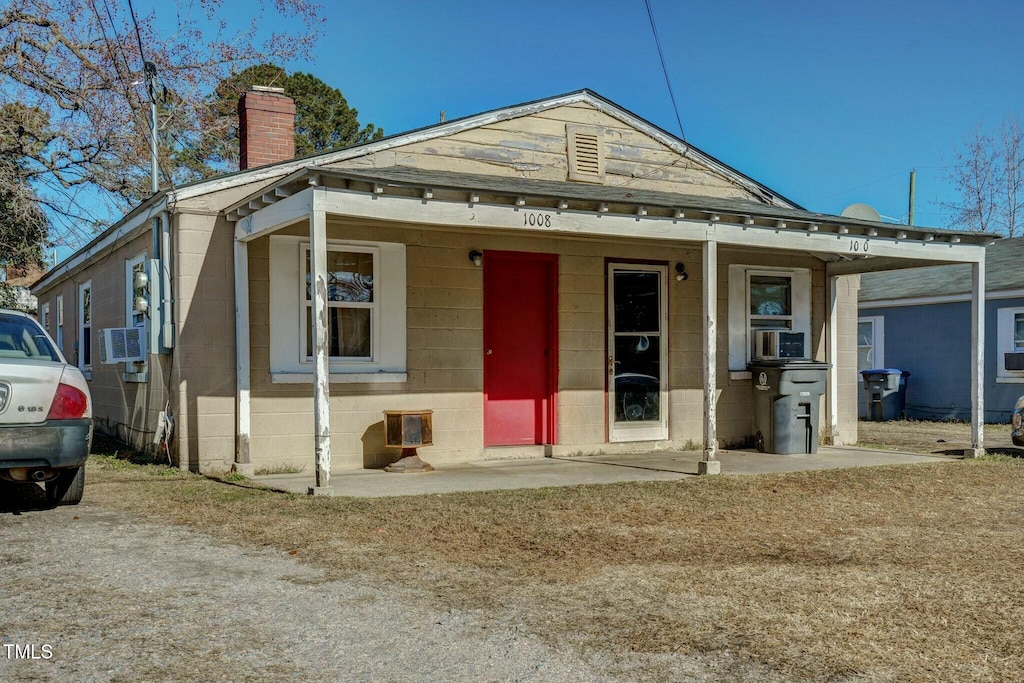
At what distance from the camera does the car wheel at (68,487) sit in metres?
6.84

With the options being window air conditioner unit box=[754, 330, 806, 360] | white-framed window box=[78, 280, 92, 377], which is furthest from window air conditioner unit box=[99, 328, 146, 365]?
window air conditioner unit box=[754, 330, 806, 360]

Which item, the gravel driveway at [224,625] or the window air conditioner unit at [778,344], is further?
the window air conditioner unit at [778,344]

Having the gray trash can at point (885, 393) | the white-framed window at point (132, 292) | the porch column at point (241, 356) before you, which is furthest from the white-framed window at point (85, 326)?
the gray trash can at point (885, 393)

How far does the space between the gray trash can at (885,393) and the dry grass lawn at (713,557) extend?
9.69 meters

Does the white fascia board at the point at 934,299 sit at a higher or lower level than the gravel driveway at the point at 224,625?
higher

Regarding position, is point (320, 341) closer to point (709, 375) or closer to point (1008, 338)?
point (709, 375)

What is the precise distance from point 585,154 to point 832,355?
4.48 meters

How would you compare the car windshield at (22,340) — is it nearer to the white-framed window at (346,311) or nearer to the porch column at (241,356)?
the porch column at (241,356)

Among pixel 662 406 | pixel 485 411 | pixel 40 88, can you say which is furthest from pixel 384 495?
pixel 40 88

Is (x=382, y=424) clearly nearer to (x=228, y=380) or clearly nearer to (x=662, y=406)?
(x=228, y=380)

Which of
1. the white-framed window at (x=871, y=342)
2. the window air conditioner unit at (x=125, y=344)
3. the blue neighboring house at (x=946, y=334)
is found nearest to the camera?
the window air conditioner unit at (x=125, y=344)

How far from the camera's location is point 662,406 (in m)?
11.4

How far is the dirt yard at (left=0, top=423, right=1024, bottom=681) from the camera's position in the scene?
379 centimetres

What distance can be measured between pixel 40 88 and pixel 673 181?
12.5 meters
